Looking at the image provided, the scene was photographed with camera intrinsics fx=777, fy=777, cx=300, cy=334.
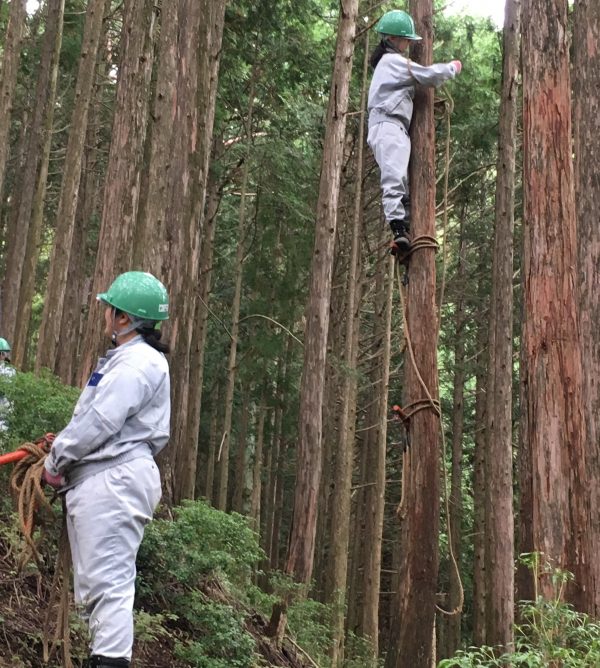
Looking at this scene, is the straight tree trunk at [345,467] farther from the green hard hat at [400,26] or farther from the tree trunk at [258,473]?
the green hard hat at [400,26]

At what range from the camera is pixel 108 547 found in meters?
3.58

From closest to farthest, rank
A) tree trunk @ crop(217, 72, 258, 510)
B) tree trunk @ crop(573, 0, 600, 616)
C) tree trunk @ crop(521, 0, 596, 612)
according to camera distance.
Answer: tree trunk @ crop(521, 0, 596, 612) < tree trunk @ crop(573, 0, 600, 616) < tree trunk @ crop(217, 72, 258, 510)

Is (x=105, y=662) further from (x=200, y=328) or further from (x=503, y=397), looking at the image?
(x=200, y=328)

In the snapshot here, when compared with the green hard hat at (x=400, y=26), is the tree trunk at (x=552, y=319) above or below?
below

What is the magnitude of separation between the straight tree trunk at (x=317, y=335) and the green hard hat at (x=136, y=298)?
9.02 meters

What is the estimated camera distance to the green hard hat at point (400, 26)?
17.1ft

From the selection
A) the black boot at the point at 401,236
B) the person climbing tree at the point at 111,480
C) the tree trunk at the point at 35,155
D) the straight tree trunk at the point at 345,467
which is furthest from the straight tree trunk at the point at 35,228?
the person climbing tree at the point at 111,480

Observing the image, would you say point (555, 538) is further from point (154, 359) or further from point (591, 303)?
point (591, 303)

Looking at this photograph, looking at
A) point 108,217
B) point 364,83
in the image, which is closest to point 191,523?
point 108,217

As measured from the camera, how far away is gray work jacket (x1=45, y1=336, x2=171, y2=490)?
141 inches

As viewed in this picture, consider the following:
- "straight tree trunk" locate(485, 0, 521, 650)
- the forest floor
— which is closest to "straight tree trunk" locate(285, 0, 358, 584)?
"straight tree trunk" locate(485, 0, 521, 650)

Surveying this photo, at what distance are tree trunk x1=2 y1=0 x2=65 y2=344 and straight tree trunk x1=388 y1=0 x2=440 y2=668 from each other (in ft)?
38.6

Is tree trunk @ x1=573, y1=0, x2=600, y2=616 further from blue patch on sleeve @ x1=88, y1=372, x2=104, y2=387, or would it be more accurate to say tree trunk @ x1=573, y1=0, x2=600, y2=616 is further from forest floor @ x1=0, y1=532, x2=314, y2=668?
blue patch on sleeve @ x1=88, y1=372, x2=104, y2=387

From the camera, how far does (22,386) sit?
7.09 m
